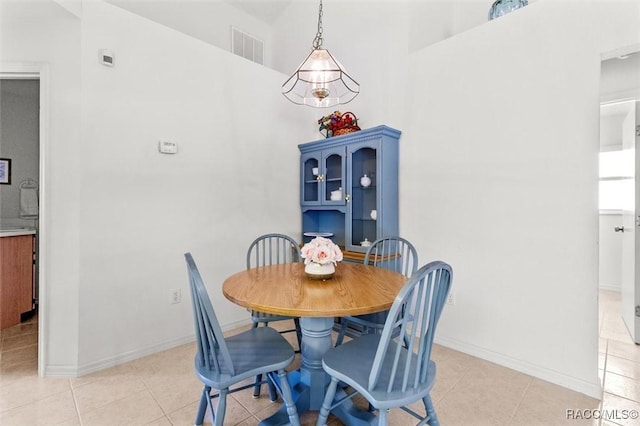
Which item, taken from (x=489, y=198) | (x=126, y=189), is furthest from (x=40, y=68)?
(x=489, y=198)

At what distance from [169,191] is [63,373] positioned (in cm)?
142

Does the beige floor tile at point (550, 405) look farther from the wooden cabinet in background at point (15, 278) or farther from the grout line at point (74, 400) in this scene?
the wooden cabinet in background at point (15, 278)

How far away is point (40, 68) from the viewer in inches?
81.0

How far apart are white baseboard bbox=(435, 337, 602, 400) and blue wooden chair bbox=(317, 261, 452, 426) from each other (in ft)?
4.02

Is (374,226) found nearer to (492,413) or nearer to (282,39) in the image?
(492,413)

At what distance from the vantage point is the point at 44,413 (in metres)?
1.71

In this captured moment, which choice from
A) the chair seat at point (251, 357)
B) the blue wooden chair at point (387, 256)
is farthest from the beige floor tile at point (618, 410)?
the chair seat at point (251, 357)

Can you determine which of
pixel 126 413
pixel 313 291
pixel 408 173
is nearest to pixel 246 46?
pixel 408 173

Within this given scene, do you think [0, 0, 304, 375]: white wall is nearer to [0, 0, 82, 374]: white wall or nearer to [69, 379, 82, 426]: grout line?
[0, 0, 82, 374]: white wall

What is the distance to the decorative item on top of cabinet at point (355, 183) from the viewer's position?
2691 millimetres

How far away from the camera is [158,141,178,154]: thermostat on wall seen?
97.0 inches

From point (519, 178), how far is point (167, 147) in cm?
267

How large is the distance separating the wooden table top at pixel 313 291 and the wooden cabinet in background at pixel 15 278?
257 cm

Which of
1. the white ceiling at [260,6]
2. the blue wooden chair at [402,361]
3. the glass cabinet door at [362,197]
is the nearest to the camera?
the blue wooden chair at [402,361]
